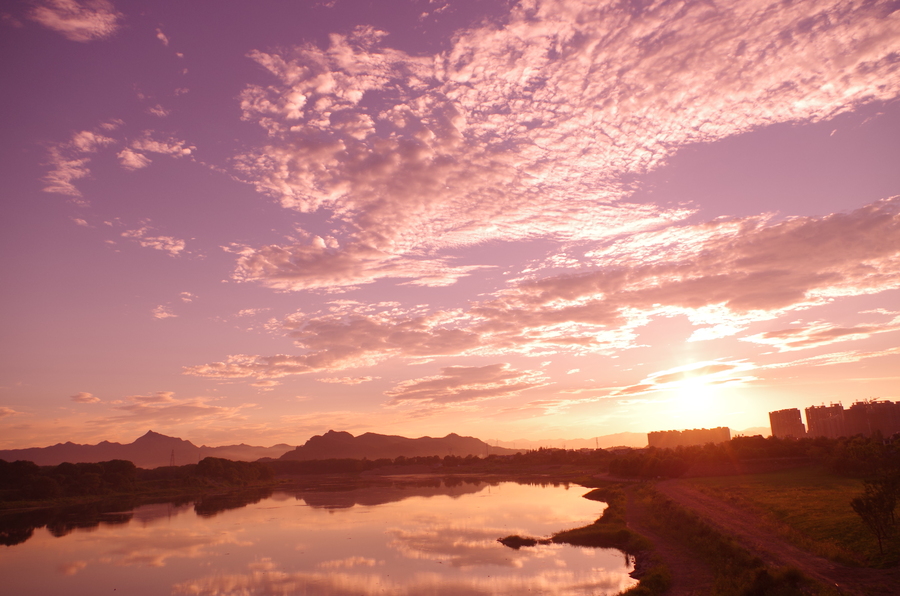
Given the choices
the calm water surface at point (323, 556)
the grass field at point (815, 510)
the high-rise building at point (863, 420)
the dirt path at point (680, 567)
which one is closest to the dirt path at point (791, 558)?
the grass field at point (815, 510)

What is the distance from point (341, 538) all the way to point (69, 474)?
82252mm

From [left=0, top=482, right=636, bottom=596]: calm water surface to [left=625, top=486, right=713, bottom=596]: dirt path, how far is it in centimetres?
270

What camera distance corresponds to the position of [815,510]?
122ft

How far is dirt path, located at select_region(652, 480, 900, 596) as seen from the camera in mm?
20469

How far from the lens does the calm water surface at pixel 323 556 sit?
30359 mm

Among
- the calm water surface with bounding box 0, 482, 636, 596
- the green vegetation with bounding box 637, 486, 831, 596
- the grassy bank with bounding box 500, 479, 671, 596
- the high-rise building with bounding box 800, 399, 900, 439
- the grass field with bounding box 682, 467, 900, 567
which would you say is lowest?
the calm water surface with bounding box 0, 482, 636, 596

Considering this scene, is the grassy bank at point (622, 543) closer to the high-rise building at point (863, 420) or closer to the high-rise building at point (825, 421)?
the high-rise building at point (863, 420)

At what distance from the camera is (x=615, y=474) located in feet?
352

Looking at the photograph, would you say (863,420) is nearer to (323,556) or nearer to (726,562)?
(726,562)

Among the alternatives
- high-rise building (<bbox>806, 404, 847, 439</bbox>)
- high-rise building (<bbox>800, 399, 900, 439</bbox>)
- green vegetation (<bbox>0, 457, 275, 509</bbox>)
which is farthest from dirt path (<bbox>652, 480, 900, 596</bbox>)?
high-rise building (<bbox>806, 404, 847, 439</bbox>)

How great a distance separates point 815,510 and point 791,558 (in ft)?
49.5

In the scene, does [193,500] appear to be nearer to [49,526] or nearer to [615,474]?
[49,526]

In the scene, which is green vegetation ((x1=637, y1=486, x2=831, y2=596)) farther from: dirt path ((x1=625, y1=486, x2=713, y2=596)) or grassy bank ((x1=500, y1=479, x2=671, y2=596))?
grassy bank ((x1=500, y1=479, x2=671, y2=596))

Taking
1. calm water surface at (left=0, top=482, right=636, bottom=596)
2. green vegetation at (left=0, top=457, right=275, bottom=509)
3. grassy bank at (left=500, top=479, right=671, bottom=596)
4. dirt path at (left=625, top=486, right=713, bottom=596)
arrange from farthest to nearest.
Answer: green vegetation at (left=0, top=457, right=275, bottom=509), calm water surface at (left=0, top=482, right=636, bottom=596), grassy bank at (left=500, top=479, right=671, bottom=596), dirt path at (left=625, top=486, right=713, bottom=596)
